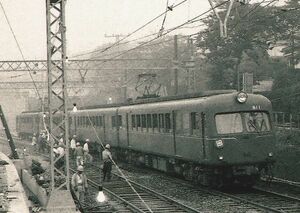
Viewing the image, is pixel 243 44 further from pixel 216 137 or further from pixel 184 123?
pixel 216 137

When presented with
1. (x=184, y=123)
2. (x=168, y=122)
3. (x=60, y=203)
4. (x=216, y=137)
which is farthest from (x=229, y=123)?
(x=60, y=203)

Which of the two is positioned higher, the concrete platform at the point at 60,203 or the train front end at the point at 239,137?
the train front end at the point at 239,137

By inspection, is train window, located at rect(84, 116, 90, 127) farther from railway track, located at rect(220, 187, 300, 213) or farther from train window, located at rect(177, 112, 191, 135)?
railway track, located at rect(220, 187, 300, 213)

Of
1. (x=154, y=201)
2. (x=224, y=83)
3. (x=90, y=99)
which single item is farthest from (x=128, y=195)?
(x=90, y=99)

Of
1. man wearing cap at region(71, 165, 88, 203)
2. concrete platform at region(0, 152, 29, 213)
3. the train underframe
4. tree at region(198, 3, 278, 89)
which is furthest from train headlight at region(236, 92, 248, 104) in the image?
tree at region(198, 3, 278, 89)

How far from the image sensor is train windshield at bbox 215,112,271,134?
57.6 ft

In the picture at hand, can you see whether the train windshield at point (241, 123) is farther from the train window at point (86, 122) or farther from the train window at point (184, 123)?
the train window at point (86, 122)

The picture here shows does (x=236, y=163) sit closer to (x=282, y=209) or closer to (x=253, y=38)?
(x=282, y=209)

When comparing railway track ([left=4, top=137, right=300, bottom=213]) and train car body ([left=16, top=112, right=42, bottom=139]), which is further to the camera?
train car body ([left=16, top=112, right=42, bottom=139])

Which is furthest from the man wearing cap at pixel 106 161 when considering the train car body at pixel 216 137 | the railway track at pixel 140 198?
the train car body at pixel 216 137

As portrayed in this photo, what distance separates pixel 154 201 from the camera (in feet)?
56.9

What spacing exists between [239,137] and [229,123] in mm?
550

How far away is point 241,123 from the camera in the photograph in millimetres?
17688

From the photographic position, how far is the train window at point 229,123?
1753 centimetres
